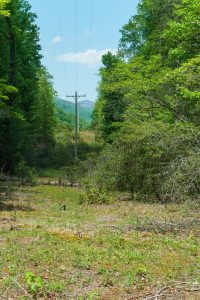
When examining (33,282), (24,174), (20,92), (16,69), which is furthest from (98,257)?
(20,92)

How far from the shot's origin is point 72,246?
1104 centimetres

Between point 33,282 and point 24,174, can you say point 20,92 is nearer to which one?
point 24,174

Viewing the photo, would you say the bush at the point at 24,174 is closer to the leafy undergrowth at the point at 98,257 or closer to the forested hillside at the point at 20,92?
the forested hillside at the point at 20,92

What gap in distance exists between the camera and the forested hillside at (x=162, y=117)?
1667 centimetres

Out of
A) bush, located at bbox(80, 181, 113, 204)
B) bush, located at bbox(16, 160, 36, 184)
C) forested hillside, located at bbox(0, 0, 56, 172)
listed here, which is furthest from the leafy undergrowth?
bush, located at bbox(16, 160, 36, 184)

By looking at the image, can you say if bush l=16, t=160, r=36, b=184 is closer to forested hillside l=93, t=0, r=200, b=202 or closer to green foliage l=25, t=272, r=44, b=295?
forested hillside l=93, t=0, r=200, b=202

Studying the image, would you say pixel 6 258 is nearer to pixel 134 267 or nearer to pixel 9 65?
pixel 134 267

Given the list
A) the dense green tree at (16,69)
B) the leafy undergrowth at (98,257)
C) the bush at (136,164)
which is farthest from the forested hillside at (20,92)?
the leafy undergrowth at (98,257)

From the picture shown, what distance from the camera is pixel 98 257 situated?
33.2ft

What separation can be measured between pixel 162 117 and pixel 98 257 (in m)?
16.9

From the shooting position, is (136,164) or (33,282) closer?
(33,282)

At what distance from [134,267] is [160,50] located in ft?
75.9

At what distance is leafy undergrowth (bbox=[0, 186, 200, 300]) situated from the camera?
810 cm

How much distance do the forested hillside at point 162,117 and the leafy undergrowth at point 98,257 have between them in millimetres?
1800
